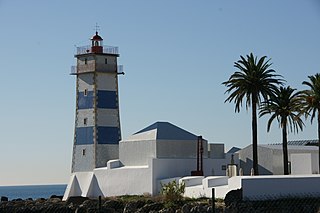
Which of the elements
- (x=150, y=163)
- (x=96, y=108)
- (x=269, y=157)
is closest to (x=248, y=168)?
(x=269, y=157)

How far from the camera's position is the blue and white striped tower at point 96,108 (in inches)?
2165

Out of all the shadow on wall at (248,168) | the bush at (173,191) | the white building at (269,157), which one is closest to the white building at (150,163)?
the shadow on wall at (248,168)

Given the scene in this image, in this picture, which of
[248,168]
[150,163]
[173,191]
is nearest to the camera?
[173,191]

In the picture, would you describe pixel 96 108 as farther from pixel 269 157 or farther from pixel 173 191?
pixel 173 191

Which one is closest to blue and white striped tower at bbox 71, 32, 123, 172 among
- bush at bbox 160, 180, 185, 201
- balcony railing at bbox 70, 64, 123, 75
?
balcony railing at bbox 70, 64, 123, 75

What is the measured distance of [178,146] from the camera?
167 feet

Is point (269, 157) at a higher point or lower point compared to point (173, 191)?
higher

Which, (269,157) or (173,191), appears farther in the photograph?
(269,157)

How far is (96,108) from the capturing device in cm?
5562

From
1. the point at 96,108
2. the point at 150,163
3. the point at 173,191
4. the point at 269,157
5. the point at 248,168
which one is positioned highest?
the point at 96,108

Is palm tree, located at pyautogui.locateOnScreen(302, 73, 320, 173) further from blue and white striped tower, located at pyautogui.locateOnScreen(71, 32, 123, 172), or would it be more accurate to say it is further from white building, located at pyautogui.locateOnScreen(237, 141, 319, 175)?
blue and white striped tower, located at pyautogui.locateOnScreen(71, 32, 123, 172)

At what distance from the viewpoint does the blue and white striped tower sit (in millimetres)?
55000

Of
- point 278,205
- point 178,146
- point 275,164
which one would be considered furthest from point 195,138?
point 278,205

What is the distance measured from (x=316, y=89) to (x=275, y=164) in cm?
1039
